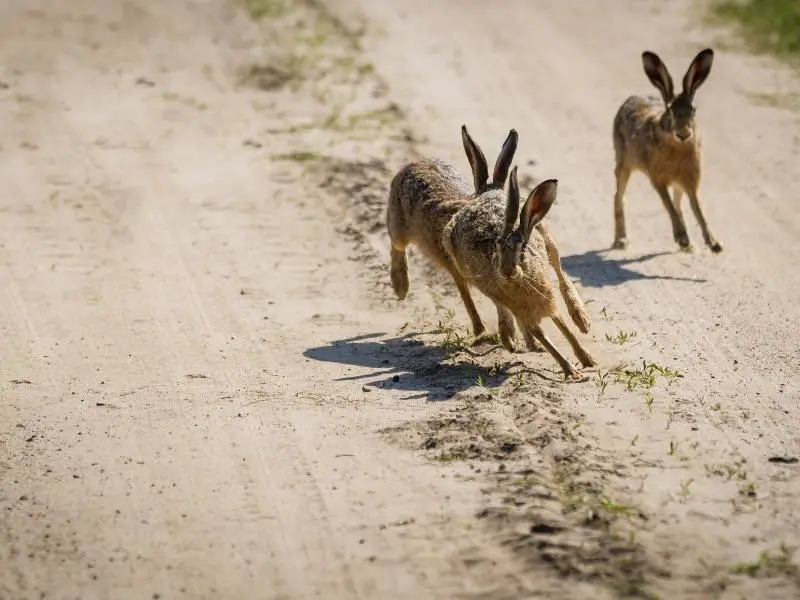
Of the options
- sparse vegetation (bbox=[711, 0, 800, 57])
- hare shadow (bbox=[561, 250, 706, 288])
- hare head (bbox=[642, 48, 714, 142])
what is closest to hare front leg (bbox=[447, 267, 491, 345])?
hare shadow (bbox=[561, 250, 706, 288])

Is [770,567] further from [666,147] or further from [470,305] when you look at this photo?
[666,147]

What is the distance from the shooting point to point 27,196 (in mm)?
11586

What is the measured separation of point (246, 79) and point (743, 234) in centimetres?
625

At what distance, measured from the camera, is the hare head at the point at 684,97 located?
34.6 feet

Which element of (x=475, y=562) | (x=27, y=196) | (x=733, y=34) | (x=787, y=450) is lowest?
(x=27, y=196)

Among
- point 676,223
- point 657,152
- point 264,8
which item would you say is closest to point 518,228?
point 676,223

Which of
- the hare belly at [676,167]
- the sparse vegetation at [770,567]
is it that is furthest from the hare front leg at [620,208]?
the sparse vegetation at [770,567]

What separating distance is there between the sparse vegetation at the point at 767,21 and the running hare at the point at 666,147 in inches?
191

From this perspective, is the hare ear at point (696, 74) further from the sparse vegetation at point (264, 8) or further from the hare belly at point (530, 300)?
the sparse vegetation at point (264, 8)

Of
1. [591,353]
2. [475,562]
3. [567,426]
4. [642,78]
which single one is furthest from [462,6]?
[475,562]

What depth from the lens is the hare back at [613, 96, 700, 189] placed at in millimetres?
10914

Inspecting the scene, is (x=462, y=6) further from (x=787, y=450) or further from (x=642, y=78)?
(x=787, y=450)

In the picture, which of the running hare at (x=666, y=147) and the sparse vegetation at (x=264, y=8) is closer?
the running hare at (x=666, y=147)

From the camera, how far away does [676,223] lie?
1075cm
